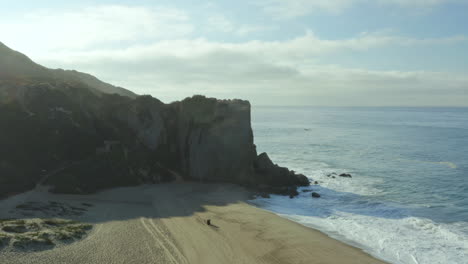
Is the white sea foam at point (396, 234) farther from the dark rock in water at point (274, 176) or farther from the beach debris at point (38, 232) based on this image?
the beach debris at point (38, 232)

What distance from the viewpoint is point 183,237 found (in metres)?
23.2

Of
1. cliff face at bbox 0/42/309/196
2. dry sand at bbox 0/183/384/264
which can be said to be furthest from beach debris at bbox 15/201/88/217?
cliff face at bbox 0/42/309/196

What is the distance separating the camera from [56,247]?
63.7 ft

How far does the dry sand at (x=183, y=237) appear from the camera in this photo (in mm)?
19578

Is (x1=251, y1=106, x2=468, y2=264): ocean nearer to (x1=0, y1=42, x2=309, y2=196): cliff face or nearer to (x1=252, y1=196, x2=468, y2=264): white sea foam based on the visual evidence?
(x1=252, y1=196, x2=468, y2=264): white sea foam

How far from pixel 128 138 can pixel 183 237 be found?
23.0 meters

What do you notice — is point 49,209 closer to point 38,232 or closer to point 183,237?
point 38,232

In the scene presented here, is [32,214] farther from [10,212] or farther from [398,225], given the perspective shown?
[398,225]

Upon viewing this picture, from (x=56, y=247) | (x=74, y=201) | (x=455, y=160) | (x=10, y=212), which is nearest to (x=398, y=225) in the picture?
(x=56, y=247)

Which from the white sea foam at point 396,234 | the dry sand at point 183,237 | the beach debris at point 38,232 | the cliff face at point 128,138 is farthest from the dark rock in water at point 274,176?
the beach debris at point 38,232

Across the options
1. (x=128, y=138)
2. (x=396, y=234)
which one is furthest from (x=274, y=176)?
(x=128, y=138)

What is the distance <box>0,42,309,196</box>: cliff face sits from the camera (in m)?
36.4

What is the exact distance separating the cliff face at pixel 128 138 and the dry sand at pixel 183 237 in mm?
6334

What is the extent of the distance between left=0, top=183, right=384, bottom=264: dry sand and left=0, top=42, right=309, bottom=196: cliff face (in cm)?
633
